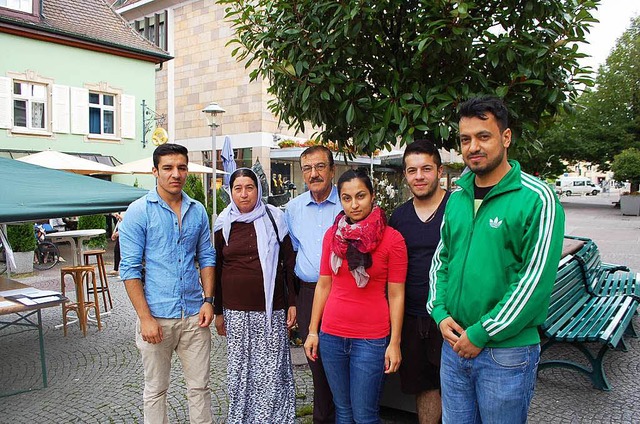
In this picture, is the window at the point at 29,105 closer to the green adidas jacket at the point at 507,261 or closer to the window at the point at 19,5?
the window at the point at 19,5

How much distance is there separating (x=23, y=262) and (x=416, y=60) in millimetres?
10771

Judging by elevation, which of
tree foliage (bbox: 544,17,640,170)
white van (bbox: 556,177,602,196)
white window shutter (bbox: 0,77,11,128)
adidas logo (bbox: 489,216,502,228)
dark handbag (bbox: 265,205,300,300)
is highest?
tree foliage (bbox: 544,17,640,170)

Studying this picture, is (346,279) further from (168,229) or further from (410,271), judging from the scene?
(168,229)

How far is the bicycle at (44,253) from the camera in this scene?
1200cm

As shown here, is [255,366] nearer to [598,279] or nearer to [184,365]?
[184,365]

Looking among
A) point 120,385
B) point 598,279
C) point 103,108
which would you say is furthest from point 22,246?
point 598,279

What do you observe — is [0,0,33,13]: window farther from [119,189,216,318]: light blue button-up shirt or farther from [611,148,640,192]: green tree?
[611,148,640,192]: green tree

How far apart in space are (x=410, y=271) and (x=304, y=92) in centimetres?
149

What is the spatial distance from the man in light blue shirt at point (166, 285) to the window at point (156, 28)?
25.3 m

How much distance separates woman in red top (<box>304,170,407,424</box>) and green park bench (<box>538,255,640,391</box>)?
85.4 inches

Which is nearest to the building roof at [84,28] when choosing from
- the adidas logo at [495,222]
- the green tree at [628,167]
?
the adidas logo at [495,222]

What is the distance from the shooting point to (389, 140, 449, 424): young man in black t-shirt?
111 inches

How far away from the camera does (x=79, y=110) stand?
1606cm

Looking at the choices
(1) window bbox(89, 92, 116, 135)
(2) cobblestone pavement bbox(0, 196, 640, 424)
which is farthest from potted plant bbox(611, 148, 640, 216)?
(1) window bbox(89, 92, 116, 135)
